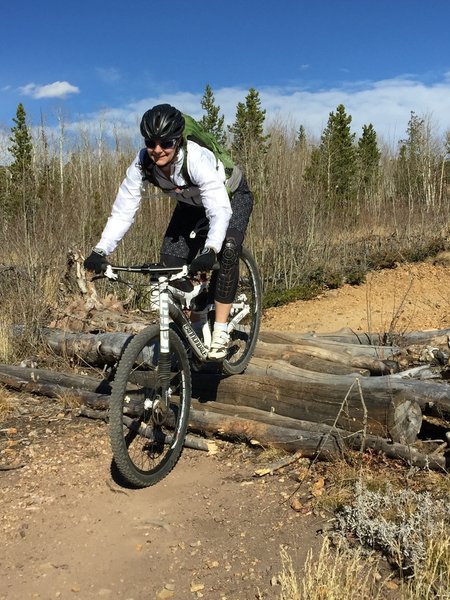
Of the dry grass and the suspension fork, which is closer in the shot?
the dry grass

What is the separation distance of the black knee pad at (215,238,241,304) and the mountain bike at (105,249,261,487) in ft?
0.68

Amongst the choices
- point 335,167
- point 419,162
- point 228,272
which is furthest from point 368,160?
point 228,272

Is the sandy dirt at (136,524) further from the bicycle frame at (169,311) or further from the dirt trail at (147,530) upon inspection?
the bicycle frame at (169,311)

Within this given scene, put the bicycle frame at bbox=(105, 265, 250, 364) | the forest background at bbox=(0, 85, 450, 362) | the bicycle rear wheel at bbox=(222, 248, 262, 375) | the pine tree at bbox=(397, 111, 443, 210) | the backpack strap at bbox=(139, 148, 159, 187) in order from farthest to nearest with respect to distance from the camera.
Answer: the pine tree at bbox=(397, 111, 443, 210) < the forest background at bbox=(0, 85, 450, 362) < the bicycle rear wheel at bbox=(222, 248, 262, 375) < the backpack strap at bbox=(139, 148, 159, 187) < the bicycle frame at bbox=(105, 265, 250, 364)

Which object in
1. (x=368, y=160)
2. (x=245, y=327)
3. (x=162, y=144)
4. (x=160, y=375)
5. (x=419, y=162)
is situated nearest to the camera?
(x=162, y=144)

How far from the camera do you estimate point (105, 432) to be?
15.5 feet

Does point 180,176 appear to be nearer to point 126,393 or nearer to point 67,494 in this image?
point 126,393

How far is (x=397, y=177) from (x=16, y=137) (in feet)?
52.9

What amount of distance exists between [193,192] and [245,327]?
5.95 ft

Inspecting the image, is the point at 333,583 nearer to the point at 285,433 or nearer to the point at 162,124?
the point at 285,433

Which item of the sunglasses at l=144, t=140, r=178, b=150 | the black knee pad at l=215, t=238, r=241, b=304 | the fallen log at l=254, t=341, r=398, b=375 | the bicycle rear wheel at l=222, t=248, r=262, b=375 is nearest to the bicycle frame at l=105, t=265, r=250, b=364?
the black knee pad at l=215, t=238, r=241, b=304

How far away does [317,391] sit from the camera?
4.25 meters

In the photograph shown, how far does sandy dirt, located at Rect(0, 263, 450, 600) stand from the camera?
2.85m

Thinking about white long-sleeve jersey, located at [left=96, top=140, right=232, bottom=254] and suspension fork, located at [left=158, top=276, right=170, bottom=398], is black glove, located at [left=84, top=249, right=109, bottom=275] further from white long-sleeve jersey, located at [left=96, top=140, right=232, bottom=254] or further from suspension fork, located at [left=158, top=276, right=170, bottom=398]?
suspension fork, located at [left=158, top=276, right=170, bottom=398]
